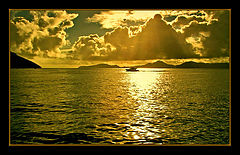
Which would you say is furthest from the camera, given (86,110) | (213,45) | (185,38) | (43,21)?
(43,21)

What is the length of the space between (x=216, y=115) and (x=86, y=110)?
15638 millimetres

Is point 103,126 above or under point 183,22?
under

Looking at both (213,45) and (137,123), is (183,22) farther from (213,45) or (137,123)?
(137,123)

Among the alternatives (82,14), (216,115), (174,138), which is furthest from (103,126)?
(82,14)

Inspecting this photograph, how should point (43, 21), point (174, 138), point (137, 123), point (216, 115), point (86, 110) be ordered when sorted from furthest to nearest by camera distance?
point (43, 21) < point (86, 110) < point (216, 115) < point (137, 123) < point (174, 138)

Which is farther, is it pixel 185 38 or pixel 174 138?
pixel 185 38

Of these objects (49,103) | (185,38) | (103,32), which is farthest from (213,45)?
(49,103)

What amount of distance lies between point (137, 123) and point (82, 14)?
63.0 feet

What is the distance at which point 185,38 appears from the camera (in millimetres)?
32750
